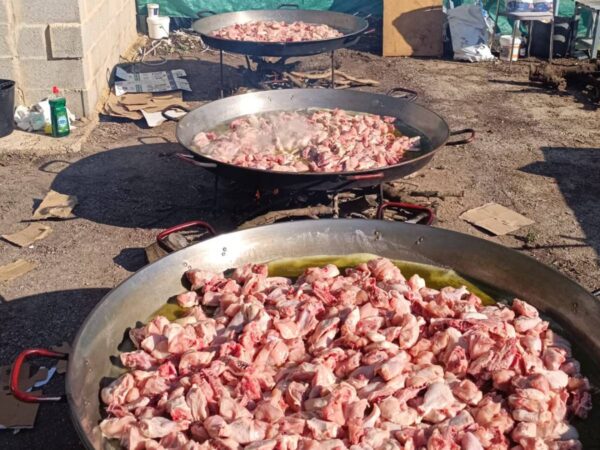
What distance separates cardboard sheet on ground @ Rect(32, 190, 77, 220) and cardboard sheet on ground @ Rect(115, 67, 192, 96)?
349cm

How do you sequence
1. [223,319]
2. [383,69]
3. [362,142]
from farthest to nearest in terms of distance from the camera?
[383,69], [362,142], [223,319]

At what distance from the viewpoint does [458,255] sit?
4043 millimetres

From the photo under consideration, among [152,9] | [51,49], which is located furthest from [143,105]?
[152,9]

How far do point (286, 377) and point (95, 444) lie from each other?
920 mm

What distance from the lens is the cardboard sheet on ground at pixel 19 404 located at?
159 inches

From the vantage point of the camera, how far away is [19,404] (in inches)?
164

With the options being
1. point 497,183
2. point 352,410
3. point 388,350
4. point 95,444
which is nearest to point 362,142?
point 497,183

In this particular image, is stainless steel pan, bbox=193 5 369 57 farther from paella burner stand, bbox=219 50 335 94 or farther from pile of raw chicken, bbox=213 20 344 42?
paella burner stand, bbox=219 50 335 94

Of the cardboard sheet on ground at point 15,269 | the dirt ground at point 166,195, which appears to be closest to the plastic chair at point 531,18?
the dirt ground at point 166,195

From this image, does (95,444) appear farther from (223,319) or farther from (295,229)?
(295,229)

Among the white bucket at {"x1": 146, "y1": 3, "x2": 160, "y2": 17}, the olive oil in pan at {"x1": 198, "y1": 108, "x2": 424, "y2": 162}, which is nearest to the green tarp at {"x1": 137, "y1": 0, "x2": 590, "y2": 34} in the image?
the white bucket at {"x1": 146, "y1": 3, "x2": 160, "y2": 17}

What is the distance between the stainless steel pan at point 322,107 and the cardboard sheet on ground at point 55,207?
1520mm

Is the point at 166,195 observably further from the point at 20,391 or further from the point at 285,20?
the point at 285,20

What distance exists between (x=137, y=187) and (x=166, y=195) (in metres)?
0.42
